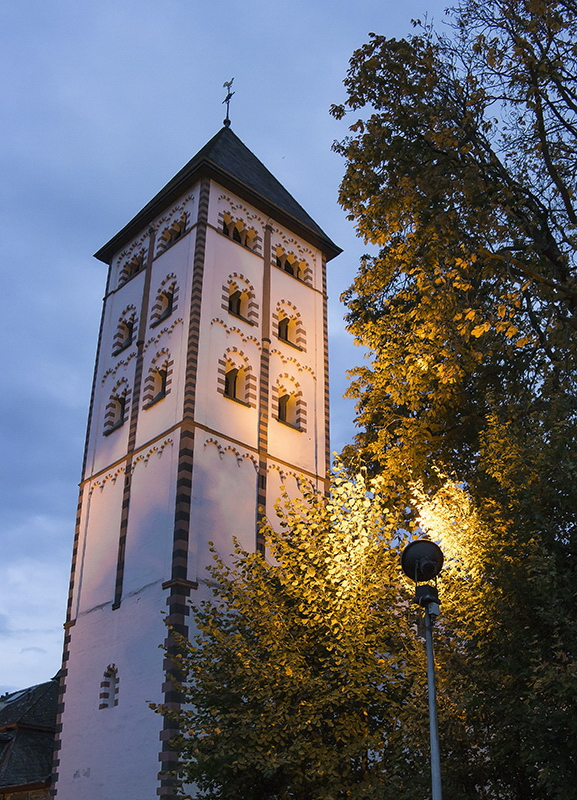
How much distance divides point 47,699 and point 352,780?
20.4 metres

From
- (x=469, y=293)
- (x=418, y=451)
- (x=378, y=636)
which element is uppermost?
(x=469, y=293)

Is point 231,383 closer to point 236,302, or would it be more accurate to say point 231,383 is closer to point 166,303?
point 236,302

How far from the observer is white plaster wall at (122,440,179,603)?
22.5 metres

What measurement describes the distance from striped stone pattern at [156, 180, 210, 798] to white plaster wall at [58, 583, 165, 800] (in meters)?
0.47

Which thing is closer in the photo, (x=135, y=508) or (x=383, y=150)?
(x=383, y=150)

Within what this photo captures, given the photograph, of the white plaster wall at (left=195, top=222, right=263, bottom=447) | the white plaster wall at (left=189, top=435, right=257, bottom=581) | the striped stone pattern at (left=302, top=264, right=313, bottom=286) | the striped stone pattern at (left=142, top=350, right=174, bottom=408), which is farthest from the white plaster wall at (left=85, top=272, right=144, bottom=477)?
the striped stone pattern at (left=302, top=264, right=313, bottom=286)

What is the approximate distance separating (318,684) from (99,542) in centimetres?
1504

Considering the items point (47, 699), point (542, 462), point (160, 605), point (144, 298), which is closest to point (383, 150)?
point (542, 462)

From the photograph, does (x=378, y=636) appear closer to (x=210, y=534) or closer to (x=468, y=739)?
(x=468, y=739)

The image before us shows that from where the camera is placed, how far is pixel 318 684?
1210cm

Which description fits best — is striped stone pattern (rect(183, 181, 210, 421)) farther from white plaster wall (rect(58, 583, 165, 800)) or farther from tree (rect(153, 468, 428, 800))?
tree (rect(153, 468, 428, 800))

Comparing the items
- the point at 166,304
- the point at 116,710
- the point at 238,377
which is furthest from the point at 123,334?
the point at 116,710

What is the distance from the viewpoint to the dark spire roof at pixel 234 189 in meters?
29.7

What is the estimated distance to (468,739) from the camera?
37.1 ft
